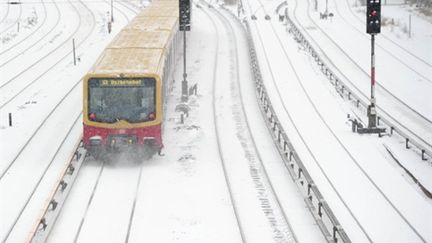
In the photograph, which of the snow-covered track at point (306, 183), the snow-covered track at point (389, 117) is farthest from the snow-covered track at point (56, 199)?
the snow-covered track at point (389, 117)

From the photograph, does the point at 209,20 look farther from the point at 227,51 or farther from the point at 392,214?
the point at 392,214

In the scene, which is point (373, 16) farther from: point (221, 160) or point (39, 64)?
point (39, 64)

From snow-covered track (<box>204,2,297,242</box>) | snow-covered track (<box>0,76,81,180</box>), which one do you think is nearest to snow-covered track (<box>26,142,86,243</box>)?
snow-covered track (<box>0,76,81,180</box>)

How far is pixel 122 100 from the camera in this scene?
21.8 metres

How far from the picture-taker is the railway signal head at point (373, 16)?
26062 mm

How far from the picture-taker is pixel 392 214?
722 inches

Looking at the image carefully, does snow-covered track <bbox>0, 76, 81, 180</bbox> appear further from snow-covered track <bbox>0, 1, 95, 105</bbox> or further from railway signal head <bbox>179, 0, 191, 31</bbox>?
railway signal head <bbox>179, 0, 191, 31</bbox>

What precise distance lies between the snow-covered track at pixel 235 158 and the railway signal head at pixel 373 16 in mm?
6287

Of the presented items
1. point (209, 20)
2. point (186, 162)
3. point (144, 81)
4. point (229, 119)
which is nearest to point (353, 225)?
point (186, 162)

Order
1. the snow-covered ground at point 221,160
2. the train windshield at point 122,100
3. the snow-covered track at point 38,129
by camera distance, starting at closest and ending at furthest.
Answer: the snow-covered ground at point 221,160
the train windshield at point 122,100
the snow-covered track at point 38,129

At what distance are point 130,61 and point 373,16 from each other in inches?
386

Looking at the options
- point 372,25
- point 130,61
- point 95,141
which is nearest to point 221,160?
point 95,141

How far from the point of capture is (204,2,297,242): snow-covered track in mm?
17297

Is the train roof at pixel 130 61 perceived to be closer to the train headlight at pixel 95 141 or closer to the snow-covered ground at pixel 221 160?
the train headlight at pixel 95 141
